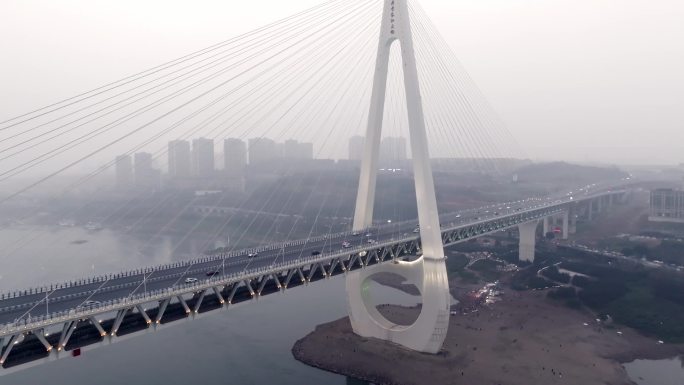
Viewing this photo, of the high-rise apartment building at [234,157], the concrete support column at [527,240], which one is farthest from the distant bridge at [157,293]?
the high-rise apartment building at [234,157]

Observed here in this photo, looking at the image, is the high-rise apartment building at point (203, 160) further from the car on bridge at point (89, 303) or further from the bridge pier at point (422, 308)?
the car on bridge at point (89, 303)

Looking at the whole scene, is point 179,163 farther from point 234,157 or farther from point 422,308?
point 422,308

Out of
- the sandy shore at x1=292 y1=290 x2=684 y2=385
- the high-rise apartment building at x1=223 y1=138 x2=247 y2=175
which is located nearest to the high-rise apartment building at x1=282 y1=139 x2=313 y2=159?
the high-rise apartment building at x1=223 y1=138 x2=247 y2=175

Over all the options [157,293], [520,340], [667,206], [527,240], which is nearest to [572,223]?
[667,206]

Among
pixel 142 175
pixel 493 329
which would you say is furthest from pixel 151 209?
pixel 493 329

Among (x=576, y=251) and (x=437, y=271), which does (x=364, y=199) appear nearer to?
(x=437, y=271)

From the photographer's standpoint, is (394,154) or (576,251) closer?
(576,251)

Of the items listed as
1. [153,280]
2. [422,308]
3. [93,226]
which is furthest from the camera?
[93,226]
